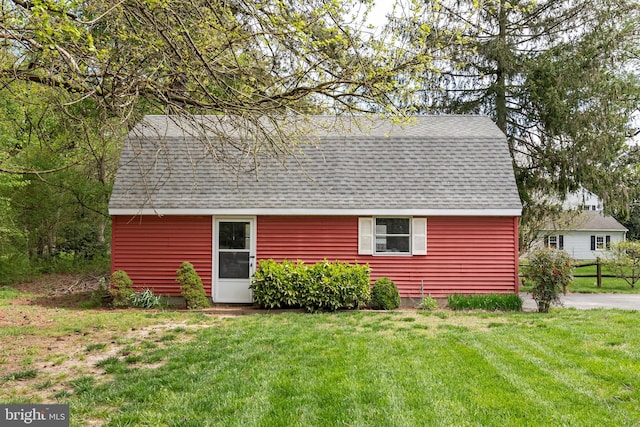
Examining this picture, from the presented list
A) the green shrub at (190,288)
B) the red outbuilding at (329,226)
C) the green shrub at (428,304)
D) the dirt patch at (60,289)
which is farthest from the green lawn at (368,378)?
the dirt patch at (60,289)

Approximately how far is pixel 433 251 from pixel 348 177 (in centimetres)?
281

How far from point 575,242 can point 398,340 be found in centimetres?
3199

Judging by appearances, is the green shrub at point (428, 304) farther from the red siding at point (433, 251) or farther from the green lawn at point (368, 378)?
the green lawn at point (368, 378)

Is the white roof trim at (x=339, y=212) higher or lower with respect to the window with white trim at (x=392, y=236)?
higher

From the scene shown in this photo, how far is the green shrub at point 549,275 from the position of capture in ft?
33.2

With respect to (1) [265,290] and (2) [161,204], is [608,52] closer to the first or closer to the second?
(1) [265,290]

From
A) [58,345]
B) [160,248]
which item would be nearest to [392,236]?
[160,248]

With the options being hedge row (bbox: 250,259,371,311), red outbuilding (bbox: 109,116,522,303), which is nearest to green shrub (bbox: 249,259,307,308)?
hedge row (bbox: 250,259,371,311)

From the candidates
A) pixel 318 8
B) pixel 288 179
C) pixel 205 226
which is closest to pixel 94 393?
pixel 318 8

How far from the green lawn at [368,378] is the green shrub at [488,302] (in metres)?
2.81

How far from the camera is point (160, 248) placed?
11.6 meters

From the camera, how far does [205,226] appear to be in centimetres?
1160

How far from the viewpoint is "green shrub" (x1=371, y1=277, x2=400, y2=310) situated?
34.8ft

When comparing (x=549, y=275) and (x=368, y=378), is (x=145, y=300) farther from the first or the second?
(x=549, y=275)
